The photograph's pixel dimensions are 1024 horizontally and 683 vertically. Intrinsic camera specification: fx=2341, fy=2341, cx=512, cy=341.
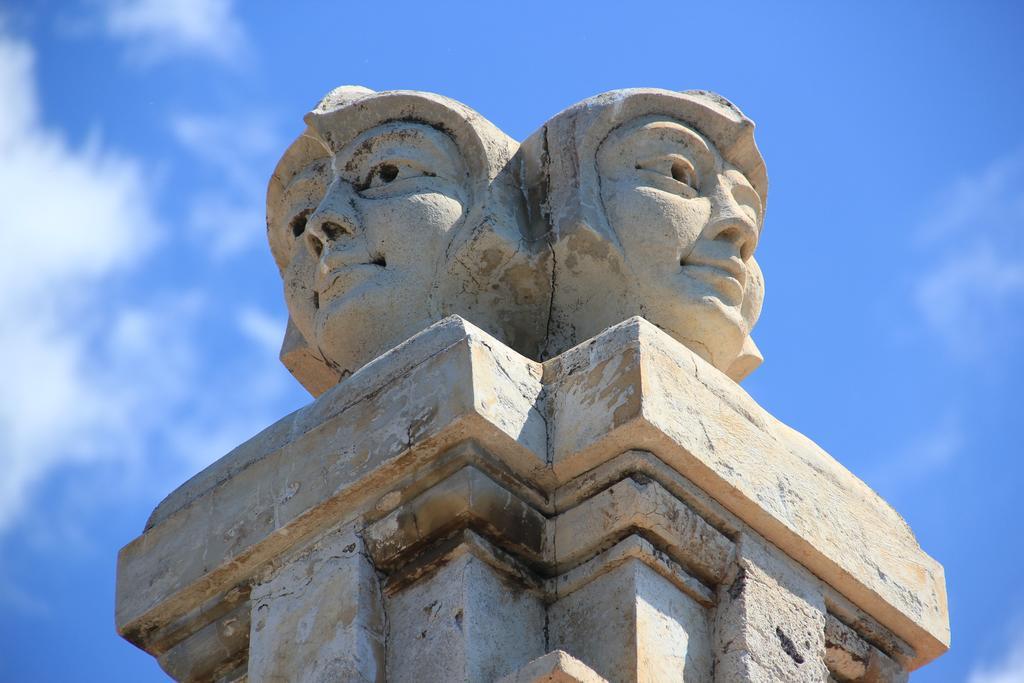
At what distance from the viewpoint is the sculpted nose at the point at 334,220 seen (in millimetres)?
5828

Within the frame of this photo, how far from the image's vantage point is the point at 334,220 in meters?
5.85

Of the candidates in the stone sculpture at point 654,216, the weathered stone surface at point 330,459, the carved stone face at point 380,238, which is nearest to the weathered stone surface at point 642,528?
the weathered stone surface at point 330,459

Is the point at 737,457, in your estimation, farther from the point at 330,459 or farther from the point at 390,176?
the point at 390,176

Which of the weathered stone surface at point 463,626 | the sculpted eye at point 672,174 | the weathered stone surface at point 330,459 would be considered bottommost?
the weathered stone surface at point 463,626

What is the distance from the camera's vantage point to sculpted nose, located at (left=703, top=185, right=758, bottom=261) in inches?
230

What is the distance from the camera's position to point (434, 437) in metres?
5.07

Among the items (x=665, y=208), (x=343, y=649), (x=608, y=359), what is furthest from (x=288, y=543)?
(x=665, y=208)

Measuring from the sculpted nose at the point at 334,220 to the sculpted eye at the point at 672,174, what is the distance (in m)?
0.73

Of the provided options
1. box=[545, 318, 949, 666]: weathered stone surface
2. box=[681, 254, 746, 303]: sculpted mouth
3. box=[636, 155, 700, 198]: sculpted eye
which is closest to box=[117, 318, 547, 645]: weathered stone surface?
box=[545, 318, 949, 666]: weathered stone surface

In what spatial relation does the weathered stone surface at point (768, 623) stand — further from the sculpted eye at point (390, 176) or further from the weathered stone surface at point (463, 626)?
the sculpted eye at point (390, 176)

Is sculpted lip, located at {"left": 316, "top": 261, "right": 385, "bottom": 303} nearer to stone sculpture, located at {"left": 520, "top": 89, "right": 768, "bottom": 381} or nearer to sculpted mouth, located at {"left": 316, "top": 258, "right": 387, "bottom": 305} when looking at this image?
sculpted mouth, located at {"left": 316, "top": 258, "right": 387, "bottom": 305}

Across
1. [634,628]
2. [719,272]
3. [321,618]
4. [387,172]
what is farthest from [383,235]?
[634,628]

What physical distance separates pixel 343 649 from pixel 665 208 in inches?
57.3

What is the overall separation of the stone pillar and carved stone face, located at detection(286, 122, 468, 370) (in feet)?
1.24
